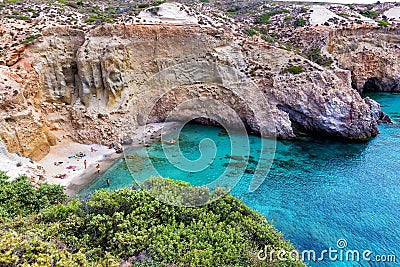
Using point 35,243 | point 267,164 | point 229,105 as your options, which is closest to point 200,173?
point 267,164

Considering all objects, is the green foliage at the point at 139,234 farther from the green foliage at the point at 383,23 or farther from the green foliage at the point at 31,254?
the green foliage at the point at 383,23

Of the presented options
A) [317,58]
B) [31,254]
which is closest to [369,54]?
[317,58]

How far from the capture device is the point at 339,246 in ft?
60.1

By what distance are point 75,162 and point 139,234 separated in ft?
60.6

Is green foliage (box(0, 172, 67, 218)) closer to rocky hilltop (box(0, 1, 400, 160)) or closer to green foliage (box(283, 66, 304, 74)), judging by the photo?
rocky hilltop (box(0, 1, 400, 160))

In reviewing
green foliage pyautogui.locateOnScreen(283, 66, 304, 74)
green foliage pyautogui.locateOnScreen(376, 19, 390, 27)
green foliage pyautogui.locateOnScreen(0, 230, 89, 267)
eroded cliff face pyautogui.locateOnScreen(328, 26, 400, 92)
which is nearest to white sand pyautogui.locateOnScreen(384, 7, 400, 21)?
green foliage pyautogui.locateOnScreen(376, 19, 390, 27)

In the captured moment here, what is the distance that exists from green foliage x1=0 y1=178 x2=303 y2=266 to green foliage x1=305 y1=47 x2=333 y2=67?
34.0m

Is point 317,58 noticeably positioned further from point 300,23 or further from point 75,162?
point 75,162

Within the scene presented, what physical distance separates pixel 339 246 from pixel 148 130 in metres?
24.1

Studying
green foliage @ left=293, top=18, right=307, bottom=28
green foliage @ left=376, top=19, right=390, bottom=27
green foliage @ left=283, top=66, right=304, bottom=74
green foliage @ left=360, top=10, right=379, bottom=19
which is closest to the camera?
green foliage @ left=283, top=66, right=304, bottom=74

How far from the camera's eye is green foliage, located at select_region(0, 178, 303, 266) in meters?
10.7

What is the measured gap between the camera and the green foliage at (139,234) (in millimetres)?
10680

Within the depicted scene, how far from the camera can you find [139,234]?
1245cm

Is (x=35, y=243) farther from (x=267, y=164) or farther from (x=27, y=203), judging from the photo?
(x=267, y=164)
